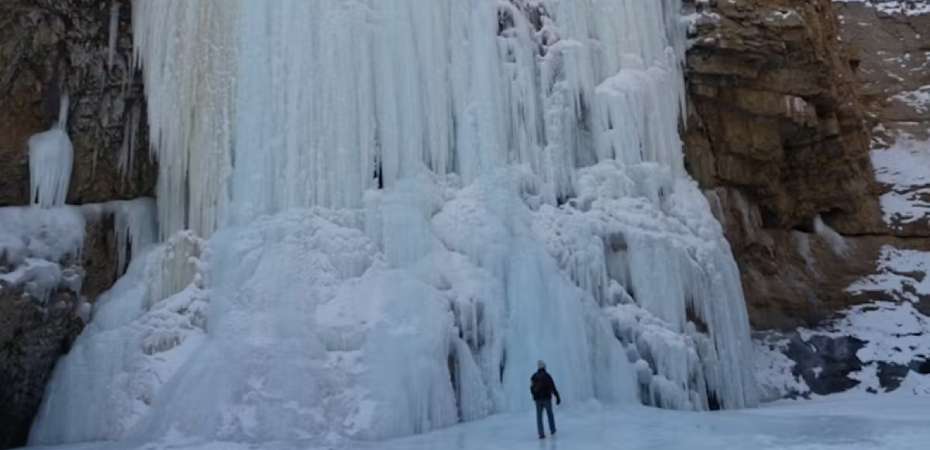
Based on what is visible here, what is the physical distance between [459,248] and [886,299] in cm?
1028

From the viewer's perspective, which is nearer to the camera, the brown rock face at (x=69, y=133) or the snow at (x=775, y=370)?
the brown rock face at (x=69, y=133)

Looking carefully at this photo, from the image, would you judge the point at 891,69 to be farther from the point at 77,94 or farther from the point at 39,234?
the point at 39,234

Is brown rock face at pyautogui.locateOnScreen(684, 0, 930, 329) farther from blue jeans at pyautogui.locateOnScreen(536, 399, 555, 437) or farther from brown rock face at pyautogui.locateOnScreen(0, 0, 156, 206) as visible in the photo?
brown rock face at pyautogui.locateOnScreen(0, 0, 156, 206)

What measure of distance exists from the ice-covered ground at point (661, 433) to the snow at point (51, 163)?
340 centimetres

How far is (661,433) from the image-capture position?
375 inches

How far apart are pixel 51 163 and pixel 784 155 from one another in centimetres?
1243

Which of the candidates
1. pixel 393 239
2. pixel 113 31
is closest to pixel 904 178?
pixel 393 239

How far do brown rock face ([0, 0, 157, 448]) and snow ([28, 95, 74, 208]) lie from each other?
0.27 ft

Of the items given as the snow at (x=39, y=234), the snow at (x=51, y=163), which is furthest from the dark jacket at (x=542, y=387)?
the snow at (x=51, y=163)

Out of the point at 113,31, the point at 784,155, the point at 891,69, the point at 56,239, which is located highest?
the point at 891,69

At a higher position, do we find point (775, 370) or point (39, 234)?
point (39, 234)

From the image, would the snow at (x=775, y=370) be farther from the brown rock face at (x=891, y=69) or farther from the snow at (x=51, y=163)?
the snow at (x=51, y=163)

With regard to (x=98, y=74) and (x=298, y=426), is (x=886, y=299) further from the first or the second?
(x=98, y=74)

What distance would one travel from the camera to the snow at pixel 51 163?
1190 centimetres
